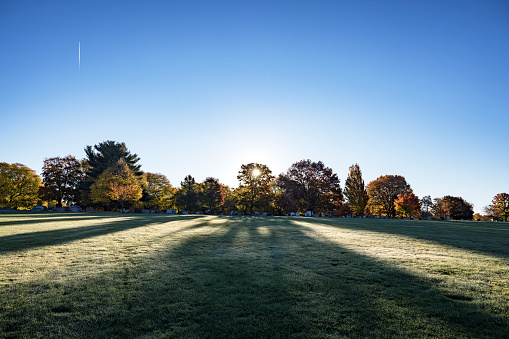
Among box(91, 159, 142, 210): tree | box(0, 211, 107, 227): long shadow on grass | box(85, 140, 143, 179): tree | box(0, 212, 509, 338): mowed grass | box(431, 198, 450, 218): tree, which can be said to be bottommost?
box(431, 198, 450, 218): tree

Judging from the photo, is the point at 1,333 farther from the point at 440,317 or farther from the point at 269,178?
the point at 269,178

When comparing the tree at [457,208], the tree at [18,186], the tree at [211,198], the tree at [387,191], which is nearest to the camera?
the tree at [18,186]

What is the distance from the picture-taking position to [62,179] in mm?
51344

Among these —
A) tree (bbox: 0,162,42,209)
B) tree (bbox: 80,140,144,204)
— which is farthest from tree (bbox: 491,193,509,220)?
tree (bbox: 0,162,42,209)

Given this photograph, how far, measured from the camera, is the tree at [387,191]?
57688mm

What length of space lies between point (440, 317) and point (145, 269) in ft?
16.4

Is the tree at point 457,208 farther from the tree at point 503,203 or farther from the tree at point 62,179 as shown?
the tree at point 62,179

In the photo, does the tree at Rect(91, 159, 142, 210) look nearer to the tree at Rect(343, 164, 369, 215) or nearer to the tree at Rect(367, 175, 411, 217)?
the tree at Rect(343, 164, 369, 215)

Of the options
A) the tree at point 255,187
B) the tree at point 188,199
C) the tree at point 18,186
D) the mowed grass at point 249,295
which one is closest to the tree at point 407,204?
the tree at point 255,187

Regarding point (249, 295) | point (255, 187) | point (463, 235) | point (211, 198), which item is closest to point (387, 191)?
point (255, 187)

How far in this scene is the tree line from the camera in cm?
4475

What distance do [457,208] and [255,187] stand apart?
56369 mm

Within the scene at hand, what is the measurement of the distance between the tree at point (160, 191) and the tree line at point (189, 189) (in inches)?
32.4

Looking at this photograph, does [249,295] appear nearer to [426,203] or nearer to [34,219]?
[34,219]
